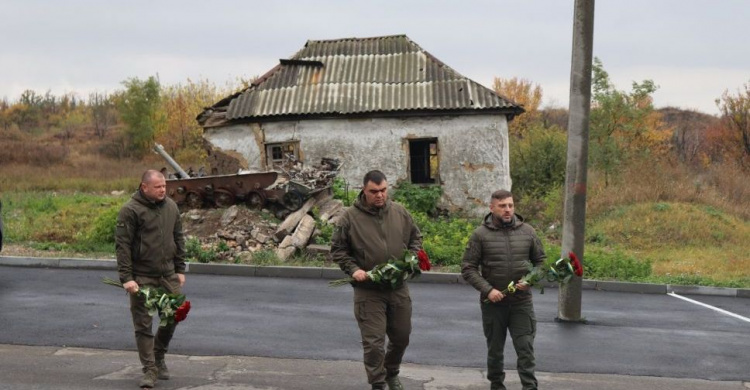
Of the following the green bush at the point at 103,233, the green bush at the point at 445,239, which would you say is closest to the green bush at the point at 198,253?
the green bush at the point at 103,233

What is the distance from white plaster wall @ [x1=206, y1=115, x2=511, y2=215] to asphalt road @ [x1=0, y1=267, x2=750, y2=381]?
29.7ft

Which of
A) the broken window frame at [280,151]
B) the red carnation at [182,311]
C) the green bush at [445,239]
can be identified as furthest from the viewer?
the broken window frame at [280,151]

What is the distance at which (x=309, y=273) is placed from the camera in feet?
50.1

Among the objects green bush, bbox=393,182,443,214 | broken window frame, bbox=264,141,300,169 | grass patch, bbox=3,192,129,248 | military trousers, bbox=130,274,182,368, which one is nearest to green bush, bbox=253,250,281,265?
grass patch, bbox=3,192,129,248

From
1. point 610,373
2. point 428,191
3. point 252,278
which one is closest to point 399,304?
point 610,373

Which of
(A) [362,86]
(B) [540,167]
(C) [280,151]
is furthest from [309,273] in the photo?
(B) [540,167]

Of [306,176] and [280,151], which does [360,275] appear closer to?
[306,176]

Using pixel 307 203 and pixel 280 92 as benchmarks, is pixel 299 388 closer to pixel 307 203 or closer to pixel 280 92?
pixel 307 203

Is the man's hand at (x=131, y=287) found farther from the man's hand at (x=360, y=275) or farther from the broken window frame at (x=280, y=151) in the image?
the broken window frame at (x=280, y=151)

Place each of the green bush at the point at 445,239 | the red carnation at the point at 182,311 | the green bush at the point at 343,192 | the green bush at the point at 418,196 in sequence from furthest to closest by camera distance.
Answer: the green bush at the point at 418,196, the green bush at the point at 343,192, the green bush at the point at 445,239, the red carnation at the point at 182,311

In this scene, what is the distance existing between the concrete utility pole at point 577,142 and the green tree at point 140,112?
44453 mm

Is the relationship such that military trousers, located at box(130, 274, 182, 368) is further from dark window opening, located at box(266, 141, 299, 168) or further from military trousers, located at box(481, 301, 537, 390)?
dark window opening, located at box(266, 141, 299, 168)

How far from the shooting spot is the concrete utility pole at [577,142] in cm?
1079

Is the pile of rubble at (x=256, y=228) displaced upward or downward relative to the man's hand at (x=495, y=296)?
downward
